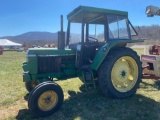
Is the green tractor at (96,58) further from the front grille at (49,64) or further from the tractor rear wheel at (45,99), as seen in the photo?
the tractor rear wheel at (45,99)

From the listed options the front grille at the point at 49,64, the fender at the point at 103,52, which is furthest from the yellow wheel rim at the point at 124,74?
the front grille at the point at 49,64

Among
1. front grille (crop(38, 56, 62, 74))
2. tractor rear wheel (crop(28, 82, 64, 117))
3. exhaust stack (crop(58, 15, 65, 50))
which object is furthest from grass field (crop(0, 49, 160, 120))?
exhaust stack (crop(58, 15, 65, 50))

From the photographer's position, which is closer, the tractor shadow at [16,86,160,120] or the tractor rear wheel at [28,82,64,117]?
the tractor rear wheel at [28,82,64,117]

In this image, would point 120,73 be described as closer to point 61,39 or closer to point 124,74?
point 124,74

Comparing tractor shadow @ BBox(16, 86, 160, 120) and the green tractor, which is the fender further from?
tractor shadow @ BBox(16, 86, 160, 120)

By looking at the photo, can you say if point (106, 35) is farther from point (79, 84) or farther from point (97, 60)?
point (79, 84)

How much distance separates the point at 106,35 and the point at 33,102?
2.91 metres

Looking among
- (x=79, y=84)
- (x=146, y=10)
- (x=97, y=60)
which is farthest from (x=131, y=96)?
(x=146, y=10)

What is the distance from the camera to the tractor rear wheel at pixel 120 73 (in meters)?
5.68

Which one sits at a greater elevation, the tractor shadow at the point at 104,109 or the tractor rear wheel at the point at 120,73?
the tractor rear wheel at the point at 120,73

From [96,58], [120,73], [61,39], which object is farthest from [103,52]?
[61,39]

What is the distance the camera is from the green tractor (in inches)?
224

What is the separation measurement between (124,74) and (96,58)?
107 centimetres

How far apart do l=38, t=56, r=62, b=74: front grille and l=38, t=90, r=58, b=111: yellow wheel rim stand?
101 cm
